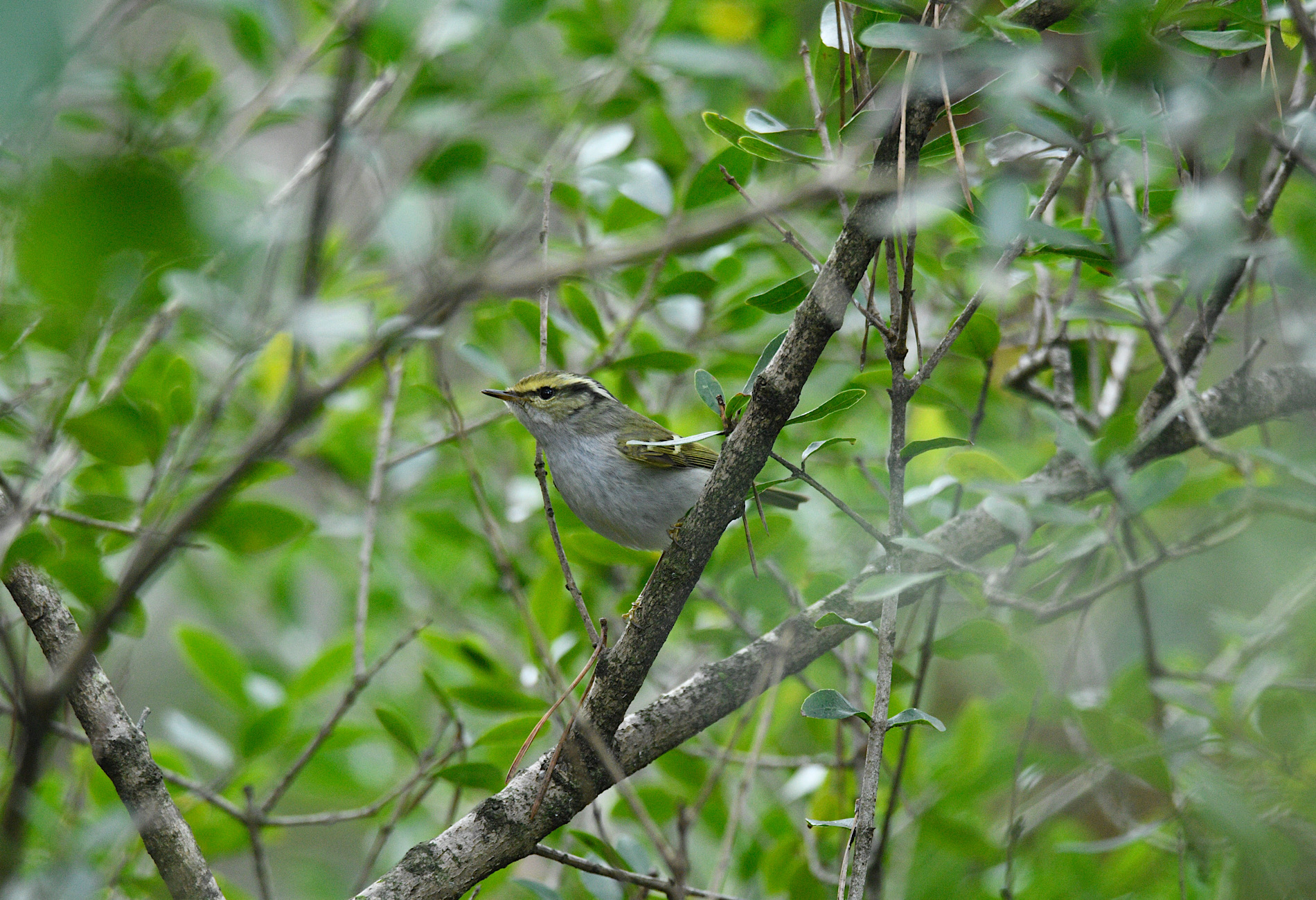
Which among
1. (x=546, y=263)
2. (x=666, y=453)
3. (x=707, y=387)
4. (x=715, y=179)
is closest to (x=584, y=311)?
(x=715, y=179)

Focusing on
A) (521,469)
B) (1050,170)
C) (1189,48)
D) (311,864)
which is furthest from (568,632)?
(1189,48)

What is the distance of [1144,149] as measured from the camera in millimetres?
1828

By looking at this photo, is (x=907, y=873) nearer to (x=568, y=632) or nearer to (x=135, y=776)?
(x=568, y=632)

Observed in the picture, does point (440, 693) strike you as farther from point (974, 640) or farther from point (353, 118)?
point (353, 118)

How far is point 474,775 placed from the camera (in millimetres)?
2324

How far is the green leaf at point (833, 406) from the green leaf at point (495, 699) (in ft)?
4.09

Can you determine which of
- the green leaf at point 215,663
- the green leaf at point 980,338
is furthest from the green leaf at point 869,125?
the green leaf at point 215,663

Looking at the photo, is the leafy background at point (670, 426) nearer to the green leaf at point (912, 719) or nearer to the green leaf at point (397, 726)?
the green leaf at point (397, 726)

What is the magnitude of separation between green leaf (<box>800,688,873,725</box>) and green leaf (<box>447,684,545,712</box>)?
3.54 ft

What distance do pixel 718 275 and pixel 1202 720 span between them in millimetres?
1774

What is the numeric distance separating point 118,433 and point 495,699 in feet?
3.73

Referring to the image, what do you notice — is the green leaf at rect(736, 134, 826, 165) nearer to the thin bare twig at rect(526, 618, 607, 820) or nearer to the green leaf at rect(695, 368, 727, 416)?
the green leaf at rect(695, 368, 727, 416)

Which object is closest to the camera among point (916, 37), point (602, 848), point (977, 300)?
point (916, 37)

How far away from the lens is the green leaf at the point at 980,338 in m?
2.48
